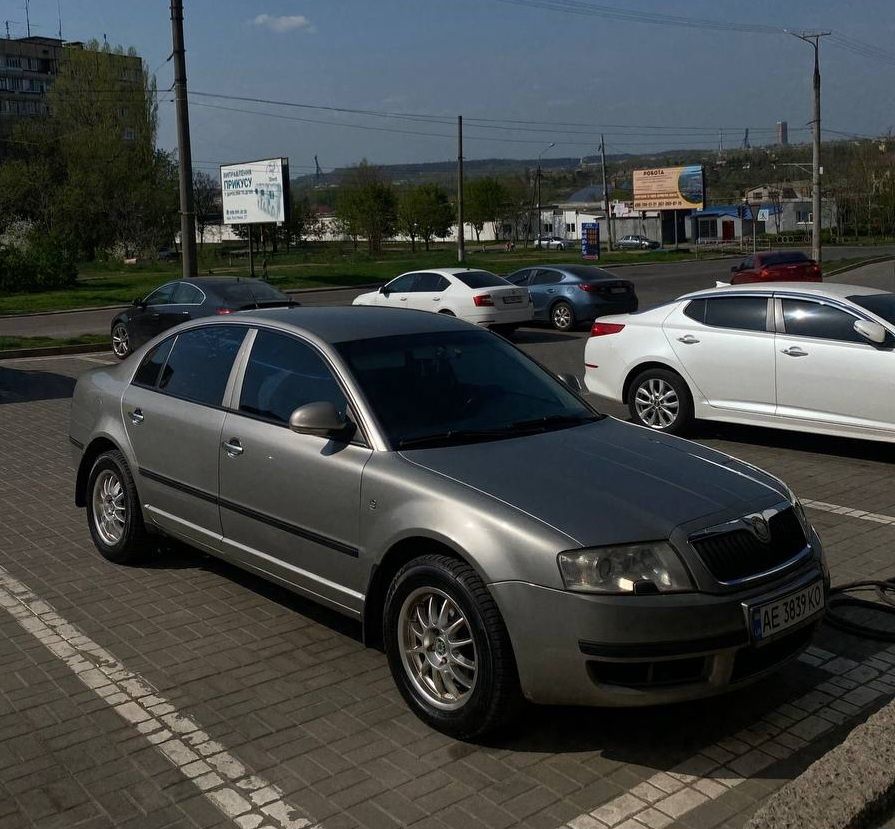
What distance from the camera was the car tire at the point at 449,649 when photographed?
3973 mm

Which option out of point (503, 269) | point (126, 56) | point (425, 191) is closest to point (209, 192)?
point (425, 191)

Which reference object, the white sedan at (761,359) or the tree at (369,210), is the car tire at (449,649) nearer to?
the white sedan at (761,359)

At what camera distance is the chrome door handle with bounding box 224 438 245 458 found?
17.4 ft

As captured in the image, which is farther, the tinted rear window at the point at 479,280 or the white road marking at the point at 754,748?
the tinted rear window at the point at 479,280

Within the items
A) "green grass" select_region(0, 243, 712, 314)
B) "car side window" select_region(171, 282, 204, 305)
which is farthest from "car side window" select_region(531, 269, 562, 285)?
"green grass" select_region(0, 243, 712, 314)

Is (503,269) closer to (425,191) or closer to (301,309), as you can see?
(301,309)

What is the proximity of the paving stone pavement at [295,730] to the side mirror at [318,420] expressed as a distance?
1079 mm

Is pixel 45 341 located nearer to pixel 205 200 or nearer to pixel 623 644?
pixel 623 644

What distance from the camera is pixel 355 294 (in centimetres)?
3666

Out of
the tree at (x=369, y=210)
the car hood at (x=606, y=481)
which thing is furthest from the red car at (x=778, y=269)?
the tree at (x=369, y=210)

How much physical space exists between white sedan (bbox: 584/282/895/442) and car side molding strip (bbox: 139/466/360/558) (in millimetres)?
5626

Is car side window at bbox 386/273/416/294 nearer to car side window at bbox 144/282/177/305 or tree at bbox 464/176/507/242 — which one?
car side window at bbox 144/282/177/305

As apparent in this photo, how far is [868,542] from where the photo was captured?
22.3 feet

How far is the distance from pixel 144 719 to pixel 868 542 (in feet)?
14.8
